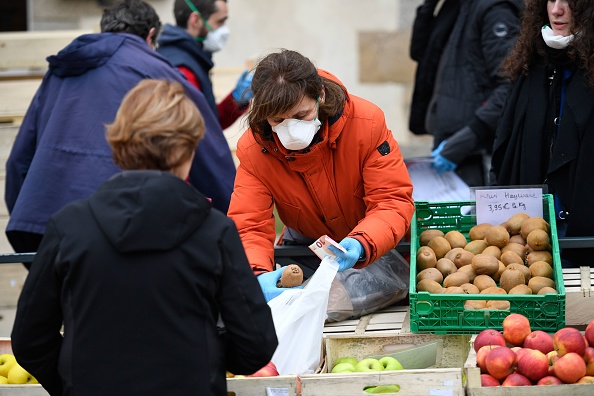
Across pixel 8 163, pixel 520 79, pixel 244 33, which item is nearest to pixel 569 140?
pixel 520 79

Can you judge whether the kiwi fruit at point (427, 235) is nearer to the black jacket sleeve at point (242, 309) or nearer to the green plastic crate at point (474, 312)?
the green plastic crate at point (474, 312)

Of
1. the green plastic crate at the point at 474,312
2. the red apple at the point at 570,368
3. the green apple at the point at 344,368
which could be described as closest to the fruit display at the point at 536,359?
the red apple at the point at 570,368

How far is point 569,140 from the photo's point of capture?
397 cm

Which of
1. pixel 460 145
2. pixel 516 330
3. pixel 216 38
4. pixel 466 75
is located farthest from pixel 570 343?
pixel 216 38

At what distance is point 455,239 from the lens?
3900mm

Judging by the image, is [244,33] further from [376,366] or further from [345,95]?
[376,366]

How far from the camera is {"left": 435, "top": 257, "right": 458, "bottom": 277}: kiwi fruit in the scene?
3.73m

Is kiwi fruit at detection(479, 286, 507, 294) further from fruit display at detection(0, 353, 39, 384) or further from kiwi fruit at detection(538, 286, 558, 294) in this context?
fruit display at detection(0, 353, 39, 384)

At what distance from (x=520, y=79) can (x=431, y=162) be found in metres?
1.17

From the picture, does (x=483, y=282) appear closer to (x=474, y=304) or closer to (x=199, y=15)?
(x=474, y=304)

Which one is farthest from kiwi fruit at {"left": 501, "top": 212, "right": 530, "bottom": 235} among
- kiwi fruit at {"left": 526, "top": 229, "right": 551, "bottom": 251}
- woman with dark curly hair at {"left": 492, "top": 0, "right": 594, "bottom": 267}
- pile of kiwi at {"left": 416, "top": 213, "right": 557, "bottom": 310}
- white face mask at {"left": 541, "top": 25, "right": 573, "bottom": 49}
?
white face mask at {"left": 541, "top": 25, "right": 573, "bottom": 49}

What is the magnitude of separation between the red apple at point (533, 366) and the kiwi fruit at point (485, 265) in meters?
0.62

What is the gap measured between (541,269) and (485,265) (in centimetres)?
20

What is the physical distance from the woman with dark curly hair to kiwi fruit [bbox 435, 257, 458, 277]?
1.94ft
